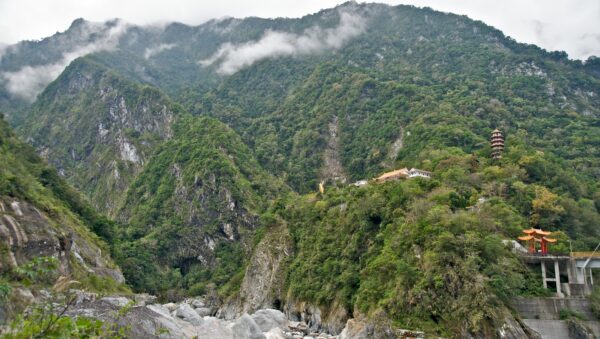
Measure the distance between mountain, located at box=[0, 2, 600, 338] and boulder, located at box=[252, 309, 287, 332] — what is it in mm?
3861

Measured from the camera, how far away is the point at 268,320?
58562 millimetres

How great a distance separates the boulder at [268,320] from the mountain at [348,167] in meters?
3.86

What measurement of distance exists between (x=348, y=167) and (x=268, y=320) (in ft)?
217

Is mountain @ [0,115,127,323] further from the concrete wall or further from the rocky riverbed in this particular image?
the concrete wall

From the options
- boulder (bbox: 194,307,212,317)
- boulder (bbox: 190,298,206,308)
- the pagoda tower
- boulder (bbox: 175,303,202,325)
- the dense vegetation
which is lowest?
boulder (bbox: 190,298,206,308)

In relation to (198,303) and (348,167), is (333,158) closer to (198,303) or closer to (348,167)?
(348,167)

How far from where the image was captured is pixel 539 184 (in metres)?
64.4

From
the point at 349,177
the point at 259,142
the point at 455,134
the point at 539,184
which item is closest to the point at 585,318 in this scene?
the point at 539,184

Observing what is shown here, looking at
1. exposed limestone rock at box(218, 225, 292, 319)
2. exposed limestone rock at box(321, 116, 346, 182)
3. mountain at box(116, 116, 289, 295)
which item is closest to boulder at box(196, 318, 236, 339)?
exposed limestone rock at box(218, 225, 292, 319)

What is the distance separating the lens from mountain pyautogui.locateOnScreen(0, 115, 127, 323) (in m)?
45.5

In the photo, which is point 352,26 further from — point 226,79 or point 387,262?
point 387,262

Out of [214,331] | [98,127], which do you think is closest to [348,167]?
[214,331]

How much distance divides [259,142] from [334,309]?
83790 mm

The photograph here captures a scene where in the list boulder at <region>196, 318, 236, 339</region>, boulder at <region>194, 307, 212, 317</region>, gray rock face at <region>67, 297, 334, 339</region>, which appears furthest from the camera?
boulder at <region>194, 307, 212, 317</region>
